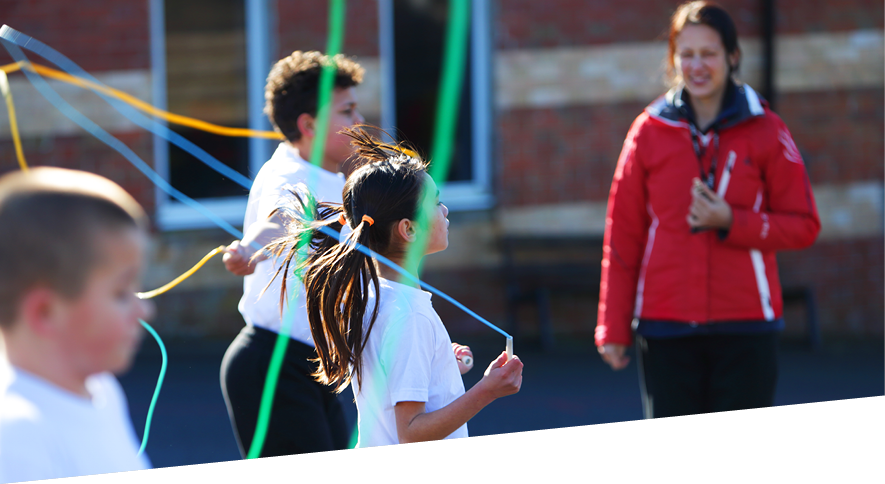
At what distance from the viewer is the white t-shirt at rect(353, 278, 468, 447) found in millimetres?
2062

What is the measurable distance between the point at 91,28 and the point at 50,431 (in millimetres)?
5461

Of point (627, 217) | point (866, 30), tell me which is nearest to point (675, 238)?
point (627, 217)

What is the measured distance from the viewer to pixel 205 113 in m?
6.37

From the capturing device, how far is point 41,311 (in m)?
1.26

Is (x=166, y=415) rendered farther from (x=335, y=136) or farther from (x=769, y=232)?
(x=769, y=232)

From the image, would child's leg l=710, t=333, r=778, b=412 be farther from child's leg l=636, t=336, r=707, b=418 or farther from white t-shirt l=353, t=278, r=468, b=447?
white t-shirt l=353, t=278, r=468, b=447

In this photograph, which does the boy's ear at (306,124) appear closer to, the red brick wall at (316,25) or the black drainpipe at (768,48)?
the red brick wall at (316,25)

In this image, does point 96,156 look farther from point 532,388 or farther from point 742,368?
point 742,368

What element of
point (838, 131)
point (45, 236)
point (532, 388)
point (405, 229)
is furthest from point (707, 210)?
point (838, 131)

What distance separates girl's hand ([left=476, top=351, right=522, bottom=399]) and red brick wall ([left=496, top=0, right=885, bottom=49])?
15.2 feet

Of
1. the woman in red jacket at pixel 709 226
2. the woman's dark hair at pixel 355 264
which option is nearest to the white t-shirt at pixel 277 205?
the woman's dark hair at pixel 355 264

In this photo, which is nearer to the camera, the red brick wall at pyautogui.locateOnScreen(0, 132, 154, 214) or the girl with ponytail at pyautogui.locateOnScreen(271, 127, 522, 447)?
the girl with ponytail at pyautogui.locateOnScreen(271, 127, 522, 447)

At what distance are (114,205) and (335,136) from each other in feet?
4.79

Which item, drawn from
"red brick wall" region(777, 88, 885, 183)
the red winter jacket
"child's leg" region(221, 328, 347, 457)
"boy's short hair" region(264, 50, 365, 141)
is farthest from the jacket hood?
"red brick wall" region(777, 88, 885, 183)
